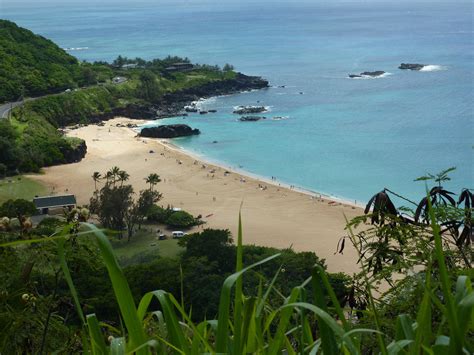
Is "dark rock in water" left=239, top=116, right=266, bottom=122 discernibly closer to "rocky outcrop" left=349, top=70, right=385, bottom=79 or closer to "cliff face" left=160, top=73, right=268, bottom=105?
"cliff face" left=160, top=73, right=268, bottom=105

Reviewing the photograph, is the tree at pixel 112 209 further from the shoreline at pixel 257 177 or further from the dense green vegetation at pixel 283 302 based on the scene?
the dense green vegetation at pixel 283 302

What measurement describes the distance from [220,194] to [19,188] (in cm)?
833

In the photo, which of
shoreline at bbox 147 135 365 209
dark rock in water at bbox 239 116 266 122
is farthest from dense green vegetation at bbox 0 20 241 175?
dark rock in water at bbox 239 116 266 122

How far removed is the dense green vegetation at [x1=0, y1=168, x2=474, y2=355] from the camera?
1.53 m

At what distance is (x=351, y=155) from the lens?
116 ft

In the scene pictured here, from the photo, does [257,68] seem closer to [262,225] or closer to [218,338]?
[262,225]

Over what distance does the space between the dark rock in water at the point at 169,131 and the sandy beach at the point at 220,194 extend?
3.51 ft

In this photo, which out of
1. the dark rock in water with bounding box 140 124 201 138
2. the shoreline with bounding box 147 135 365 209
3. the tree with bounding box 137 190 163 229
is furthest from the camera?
the dark rock in water with bounding box 140 124 201 138

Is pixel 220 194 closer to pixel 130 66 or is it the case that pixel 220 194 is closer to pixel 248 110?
pixel 248 110

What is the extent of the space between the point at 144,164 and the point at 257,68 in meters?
34.3

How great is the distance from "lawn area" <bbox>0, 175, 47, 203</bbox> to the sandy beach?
0.56 metres

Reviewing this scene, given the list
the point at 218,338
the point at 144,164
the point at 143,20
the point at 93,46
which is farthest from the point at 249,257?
the point at 143,20

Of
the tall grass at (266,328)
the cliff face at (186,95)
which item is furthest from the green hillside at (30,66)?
the tall grass at (266,328)

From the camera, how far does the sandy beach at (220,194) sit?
2275 centimetres
